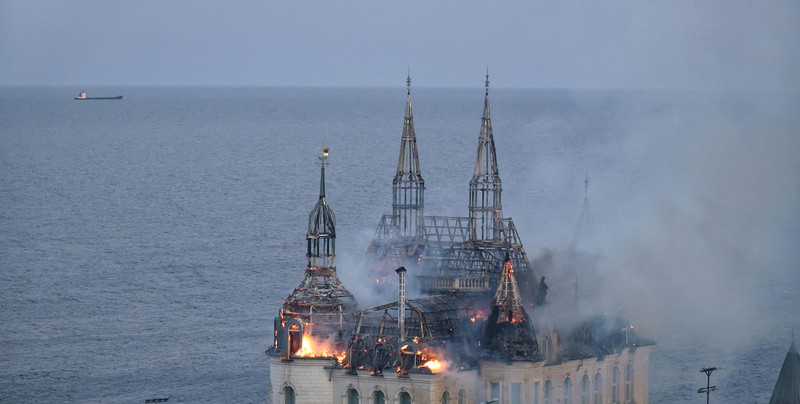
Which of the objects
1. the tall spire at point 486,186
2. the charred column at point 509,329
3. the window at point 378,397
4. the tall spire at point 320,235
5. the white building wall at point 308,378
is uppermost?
the tall spire at point 486,186

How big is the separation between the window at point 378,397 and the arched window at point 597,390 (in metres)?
21.1

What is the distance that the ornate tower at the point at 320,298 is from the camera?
137m

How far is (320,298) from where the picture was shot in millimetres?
137750

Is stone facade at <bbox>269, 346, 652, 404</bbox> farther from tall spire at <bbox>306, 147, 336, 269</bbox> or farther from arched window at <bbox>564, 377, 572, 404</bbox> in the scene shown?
tall spire at <bbox>306, 147, 336, 269</bbox>

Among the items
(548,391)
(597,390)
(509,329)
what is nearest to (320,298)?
(509,329)

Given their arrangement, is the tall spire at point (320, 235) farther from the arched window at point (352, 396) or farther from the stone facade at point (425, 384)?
the arched window at point (352, 396)

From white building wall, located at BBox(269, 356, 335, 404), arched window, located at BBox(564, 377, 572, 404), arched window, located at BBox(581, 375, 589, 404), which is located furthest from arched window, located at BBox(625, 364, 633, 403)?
white building wall, located at BBox(269, 356, 335, 404)

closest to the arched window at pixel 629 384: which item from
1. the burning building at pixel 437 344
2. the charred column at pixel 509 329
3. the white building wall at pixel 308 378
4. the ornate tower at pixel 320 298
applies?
the burning building at pixel 437 344

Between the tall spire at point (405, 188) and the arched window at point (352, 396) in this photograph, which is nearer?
the arched window at point (352, 396)

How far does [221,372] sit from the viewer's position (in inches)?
7229

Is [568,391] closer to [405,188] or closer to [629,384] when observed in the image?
[629,384]

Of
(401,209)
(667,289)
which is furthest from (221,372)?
(667,289)

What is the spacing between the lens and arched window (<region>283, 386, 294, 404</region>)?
137 m

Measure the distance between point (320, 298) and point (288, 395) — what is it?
7.73 m
